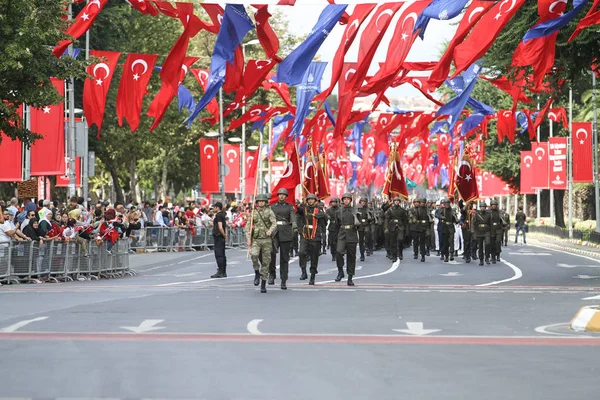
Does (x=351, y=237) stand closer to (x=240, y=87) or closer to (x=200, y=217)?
(x=240, y=87)

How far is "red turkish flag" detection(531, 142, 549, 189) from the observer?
5606 centimetres

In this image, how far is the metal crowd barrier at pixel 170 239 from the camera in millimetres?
44562

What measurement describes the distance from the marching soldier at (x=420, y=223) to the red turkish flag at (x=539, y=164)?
18312mm

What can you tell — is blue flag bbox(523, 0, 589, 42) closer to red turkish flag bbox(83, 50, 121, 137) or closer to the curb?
the curb

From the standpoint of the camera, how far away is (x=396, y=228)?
38406 millimetres

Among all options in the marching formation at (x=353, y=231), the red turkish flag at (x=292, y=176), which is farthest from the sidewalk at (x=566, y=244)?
the red turkish flag at (x=292, y=176)

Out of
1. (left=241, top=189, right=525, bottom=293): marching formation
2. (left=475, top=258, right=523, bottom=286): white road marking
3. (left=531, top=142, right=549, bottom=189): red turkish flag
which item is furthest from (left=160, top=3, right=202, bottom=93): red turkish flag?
(left=531, top=142, right=549, bottom=189): red turkish flag

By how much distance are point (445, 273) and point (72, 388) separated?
840 inches

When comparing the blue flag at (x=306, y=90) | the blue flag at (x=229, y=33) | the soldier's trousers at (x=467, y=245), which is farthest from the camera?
the soldier's trousers at (x=467, y=245)

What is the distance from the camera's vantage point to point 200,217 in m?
49.7

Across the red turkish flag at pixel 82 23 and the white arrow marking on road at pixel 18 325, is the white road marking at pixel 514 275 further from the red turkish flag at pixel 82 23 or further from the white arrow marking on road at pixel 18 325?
the white arrow marking on road at pixel 18 325

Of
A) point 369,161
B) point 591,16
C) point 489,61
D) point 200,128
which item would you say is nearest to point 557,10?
point 591,16

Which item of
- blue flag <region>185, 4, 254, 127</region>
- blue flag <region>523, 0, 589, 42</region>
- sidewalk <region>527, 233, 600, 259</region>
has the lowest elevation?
sidewalk <region>527, 233, 600, 259</region>

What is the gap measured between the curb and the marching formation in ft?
28.2
